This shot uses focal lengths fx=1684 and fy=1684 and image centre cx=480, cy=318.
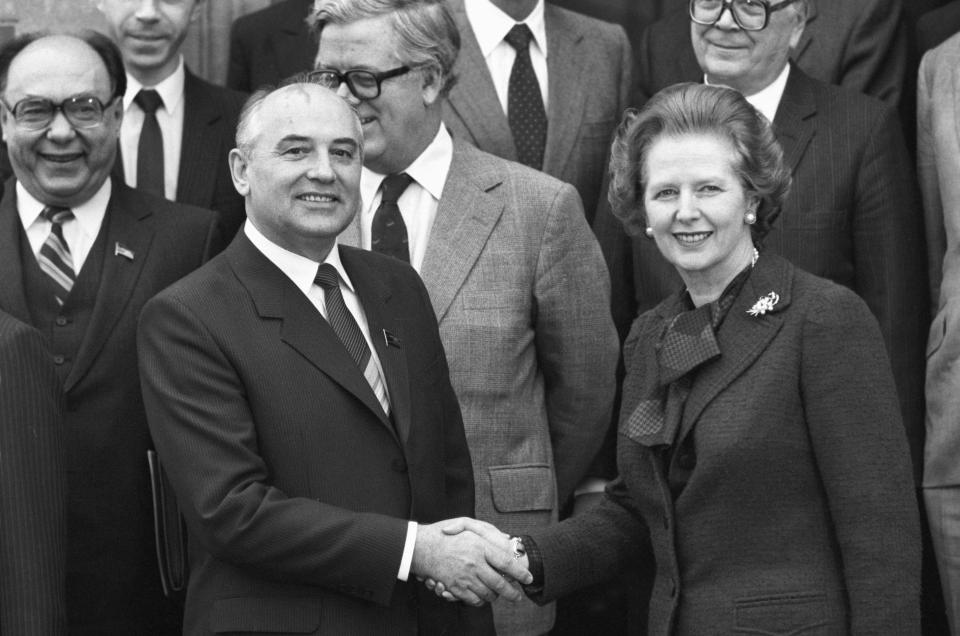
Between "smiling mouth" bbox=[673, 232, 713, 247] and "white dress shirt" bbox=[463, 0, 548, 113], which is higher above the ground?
"white dress shirt" bbox=[463, 0, 548, 113]

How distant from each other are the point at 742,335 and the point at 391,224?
1.19m

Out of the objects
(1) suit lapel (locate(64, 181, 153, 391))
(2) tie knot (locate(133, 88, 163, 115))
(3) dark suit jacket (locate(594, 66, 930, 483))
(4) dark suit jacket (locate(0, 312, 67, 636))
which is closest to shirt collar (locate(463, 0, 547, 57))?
(3) dark suit jacket (locate(594, 66, 930, 483))

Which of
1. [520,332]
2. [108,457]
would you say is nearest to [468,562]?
[520,332]

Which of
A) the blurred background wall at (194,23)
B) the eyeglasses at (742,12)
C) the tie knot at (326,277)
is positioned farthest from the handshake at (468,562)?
the blurred background wall at (194,23)

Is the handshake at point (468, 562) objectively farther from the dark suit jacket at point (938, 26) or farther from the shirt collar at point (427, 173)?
the dark suit jacket at point (938, 26)

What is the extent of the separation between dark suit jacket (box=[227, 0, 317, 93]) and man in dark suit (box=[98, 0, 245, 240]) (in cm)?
23

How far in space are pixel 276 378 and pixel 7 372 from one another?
55 centimetres

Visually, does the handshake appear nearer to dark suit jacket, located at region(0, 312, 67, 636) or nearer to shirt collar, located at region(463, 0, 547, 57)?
dark suit jacket, located at region(0, 312, 67, 636)

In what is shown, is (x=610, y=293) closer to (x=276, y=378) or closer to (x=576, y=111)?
(x=576, y=111)

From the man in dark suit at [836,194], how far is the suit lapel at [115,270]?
1235 millimetres

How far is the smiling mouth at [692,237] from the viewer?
3312 millimetres

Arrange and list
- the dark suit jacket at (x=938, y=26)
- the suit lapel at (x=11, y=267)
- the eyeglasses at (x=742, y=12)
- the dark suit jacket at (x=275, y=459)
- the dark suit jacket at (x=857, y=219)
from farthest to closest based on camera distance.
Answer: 1. the dark suit jacket at (x=938, y=26)
2. the eyeglasses at (x=742, y=12)
3. the dark suit jacket at (x=857, y=219)
4. the suit lapel at (x=11, y=267)
5. the dark suit jacket at (x=275, y=459)

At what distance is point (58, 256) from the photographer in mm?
4098

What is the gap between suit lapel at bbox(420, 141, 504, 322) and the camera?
13.3ft
